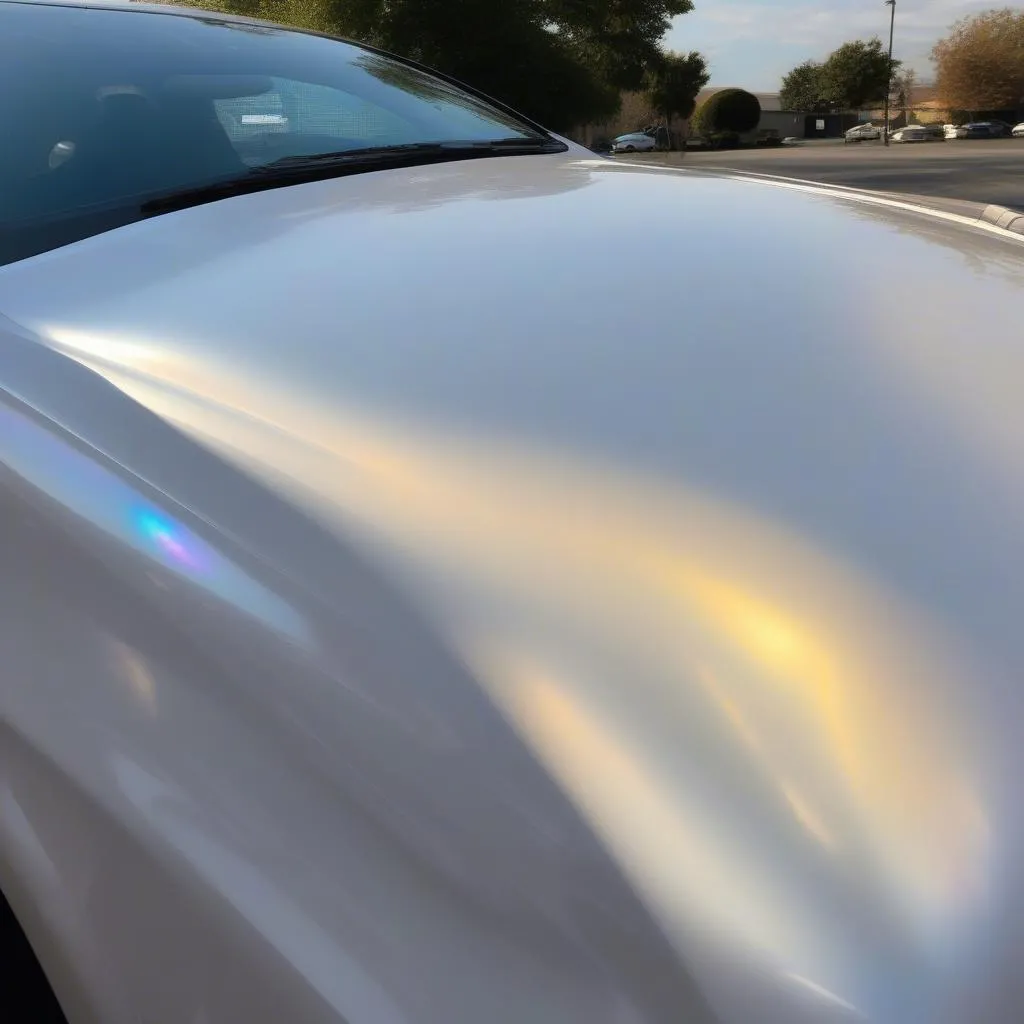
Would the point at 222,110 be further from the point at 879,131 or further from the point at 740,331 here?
the point at 879,131

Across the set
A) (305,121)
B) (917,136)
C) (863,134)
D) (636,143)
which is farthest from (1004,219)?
(863,134)

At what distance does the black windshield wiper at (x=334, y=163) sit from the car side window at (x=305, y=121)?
6 centimetres

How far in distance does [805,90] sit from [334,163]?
65.6 m

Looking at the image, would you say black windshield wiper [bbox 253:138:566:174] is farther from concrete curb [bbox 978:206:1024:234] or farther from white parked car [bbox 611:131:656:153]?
white parked car [bbox 611:131:656:153]

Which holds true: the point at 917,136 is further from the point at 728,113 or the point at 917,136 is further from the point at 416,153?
the point at 416,153

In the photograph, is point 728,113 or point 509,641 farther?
point 728,113

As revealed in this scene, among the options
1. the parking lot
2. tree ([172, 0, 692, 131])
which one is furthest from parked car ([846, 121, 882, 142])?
tree ([172, 0, 692, 131])

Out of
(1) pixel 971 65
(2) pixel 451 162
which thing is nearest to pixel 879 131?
(1) pixel 971 65

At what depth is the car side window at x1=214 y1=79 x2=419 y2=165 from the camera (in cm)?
190

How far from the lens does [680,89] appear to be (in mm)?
44406

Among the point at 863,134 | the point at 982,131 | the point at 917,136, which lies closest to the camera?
the point at 982,131

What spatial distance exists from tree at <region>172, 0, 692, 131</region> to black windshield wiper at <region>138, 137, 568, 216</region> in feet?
50.4

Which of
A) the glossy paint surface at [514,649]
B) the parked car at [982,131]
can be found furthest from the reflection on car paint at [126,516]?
the parked car at [982,131]

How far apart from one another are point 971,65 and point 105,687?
60632 mm
